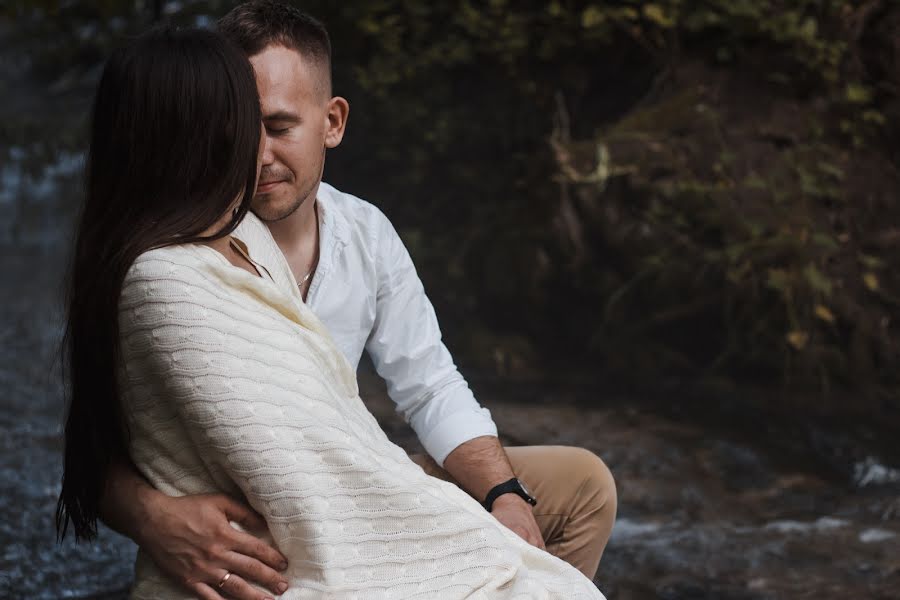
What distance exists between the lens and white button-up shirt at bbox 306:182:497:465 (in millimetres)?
2275

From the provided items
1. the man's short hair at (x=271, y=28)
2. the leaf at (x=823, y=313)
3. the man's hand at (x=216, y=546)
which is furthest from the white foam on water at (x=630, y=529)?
the man's hand at (x=216, y=546)

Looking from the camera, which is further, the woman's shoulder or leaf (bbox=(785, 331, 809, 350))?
leaf (bbox=(785, 331, 809, 350))

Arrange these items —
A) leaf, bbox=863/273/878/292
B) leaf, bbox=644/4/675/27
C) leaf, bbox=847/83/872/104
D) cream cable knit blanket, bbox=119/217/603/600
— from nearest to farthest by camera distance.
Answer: cream cable knit blanket, bbox=119/217/603/600, leaf, bbox=863/273/878/292, leaf, bbox=847/83/872/104, leaf, bbox=644/4/675/27

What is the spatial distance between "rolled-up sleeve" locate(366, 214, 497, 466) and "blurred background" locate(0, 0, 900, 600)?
99cm

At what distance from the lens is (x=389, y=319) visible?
2.36 meters

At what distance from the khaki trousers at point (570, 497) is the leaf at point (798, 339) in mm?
2662

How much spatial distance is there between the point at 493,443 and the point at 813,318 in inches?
115

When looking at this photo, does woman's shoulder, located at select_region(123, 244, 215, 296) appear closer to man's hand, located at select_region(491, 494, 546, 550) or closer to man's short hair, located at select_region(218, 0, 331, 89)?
man's short hair, located at select_region(218, 0, 331, 89)

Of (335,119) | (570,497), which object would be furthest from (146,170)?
(570,497)

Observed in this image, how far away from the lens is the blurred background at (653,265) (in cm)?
342

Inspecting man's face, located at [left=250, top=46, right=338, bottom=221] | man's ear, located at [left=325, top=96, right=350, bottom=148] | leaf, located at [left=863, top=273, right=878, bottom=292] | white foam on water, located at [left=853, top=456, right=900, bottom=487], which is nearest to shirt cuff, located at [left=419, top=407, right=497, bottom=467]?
man's face, located at [left=250, top=46, right=338, bottom=221]

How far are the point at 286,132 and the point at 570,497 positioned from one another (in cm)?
100

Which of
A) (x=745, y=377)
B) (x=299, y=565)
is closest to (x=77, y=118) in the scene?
(x=745, y=377)

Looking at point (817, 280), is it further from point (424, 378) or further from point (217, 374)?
point (217, 374)
